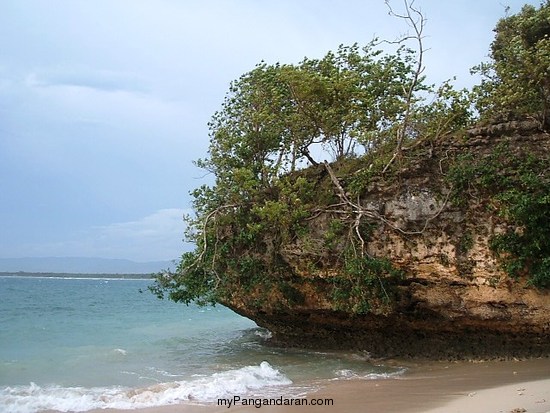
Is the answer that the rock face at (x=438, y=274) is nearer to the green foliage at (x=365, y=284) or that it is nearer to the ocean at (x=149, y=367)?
the green foliage at (x=365, y=284)

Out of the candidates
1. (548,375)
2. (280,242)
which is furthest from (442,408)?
(280,242)

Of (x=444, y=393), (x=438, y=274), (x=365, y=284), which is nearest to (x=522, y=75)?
(x=438, y=274)

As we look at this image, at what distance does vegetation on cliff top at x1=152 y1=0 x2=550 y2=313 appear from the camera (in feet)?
41.2

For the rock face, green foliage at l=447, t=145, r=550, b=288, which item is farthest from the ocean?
green foliage at l=447, t=145, r=550, b=288

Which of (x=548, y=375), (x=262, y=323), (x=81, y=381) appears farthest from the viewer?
(x=262, y=323)

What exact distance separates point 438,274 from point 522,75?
4868 millimetres

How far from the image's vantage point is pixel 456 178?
1219cm

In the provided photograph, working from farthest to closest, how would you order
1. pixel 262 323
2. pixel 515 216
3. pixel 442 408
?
pixel 262 323, pixel 515 216, pixel 442 408

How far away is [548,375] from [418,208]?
4.41 m

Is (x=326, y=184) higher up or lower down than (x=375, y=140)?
lower down

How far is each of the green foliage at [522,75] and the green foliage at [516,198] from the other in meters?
1.19

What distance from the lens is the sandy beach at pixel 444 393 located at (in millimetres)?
8242

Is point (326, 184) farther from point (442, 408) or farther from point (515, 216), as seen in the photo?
point (442, 408)

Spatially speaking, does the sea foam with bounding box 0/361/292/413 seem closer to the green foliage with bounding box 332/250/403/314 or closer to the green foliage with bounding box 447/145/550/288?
the green foliage with bounding box 332/250/403/314
